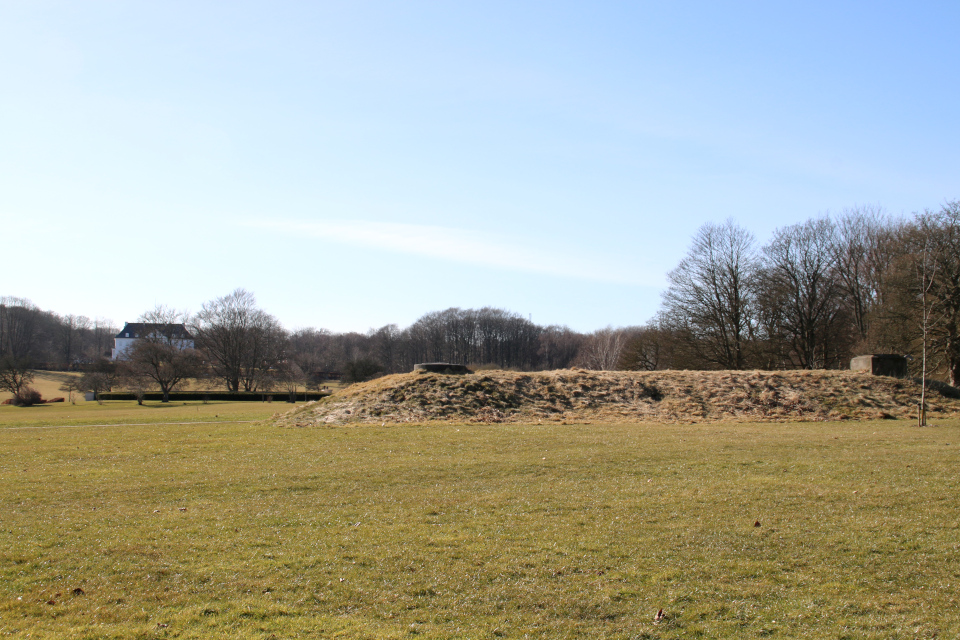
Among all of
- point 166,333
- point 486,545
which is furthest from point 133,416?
point 166,333

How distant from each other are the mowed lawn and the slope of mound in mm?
9813

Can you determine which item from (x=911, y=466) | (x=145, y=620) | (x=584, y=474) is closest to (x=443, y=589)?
(x=145, y=620)

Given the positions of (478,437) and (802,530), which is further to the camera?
(478,437)

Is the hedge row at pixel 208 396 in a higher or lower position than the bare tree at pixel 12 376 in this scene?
lower

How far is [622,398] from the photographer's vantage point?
88.0 ft

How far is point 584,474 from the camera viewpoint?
40.5 feet

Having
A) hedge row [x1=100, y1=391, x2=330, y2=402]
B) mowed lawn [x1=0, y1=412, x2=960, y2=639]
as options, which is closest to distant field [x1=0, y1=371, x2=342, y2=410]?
hedge row [x1=100, y1=391, x2=330, y2=402]

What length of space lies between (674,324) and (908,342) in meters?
18.5

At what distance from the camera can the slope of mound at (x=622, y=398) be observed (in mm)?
24297

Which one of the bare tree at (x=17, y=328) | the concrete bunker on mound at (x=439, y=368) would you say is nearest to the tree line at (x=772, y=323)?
the concrete bunker on mound at (x=439, y=368)

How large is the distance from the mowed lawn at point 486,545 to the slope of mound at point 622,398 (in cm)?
981

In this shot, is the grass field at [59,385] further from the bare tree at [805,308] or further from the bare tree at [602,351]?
the bare tree at [805,308]

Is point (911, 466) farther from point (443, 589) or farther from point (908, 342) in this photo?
point (908, 342)

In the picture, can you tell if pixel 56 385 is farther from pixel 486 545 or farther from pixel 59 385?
pixel 486 545
